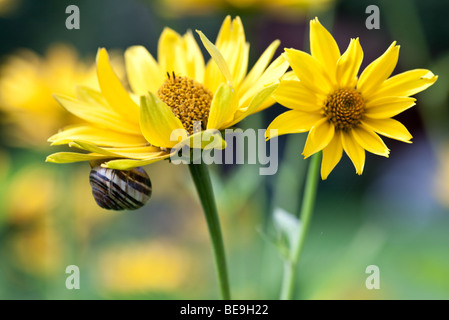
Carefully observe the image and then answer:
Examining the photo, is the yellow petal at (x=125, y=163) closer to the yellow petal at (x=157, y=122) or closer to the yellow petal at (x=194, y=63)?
the yellow petal at (x=157, y=122)

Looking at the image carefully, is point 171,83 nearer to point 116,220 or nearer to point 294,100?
point 294,100

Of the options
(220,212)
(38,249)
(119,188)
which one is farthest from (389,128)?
(38,249)

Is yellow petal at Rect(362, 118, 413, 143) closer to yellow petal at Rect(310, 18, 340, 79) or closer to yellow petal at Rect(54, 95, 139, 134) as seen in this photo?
yellow petal at Rect(310, 18, 340, 79)

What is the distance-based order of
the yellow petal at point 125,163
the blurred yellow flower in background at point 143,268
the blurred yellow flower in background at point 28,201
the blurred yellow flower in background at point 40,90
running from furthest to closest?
the blurred yellow flower in background at point 28,201, the blurred yellow flower in background at point 143,268, the blurred yellow flower in background at point 40,90, the yellow petal at point 125,163

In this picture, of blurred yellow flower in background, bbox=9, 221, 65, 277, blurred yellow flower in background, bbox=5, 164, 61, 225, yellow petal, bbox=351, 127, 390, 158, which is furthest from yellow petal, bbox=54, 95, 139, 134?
blurred yellow flower in background, bbox=5, 164, 61, 225

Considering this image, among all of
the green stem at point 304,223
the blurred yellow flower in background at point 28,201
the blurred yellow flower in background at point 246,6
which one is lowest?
the green stem at point 304,223

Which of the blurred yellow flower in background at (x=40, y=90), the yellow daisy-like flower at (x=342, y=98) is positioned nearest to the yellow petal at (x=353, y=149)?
the yellow daisy-like flower at (x=342, y=98)

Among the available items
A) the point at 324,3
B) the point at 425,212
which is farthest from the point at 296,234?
the point at 425,212
